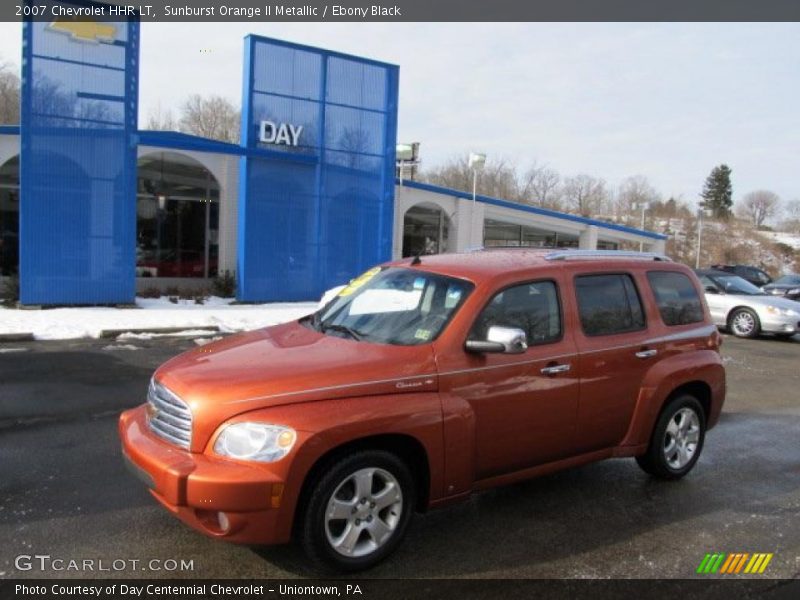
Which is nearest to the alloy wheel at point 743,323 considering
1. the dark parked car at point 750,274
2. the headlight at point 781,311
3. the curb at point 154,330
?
the headlight at point 781,311

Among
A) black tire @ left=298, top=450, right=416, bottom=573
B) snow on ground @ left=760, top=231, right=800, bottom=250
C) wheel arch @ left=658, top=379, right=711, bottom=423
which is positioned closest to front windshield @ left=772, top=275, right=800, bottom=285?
wheel arch @ left=658, top=379, right=711, bottom=423

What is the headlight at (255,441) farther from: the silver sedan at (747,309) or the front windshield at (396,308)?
the silver sedan at (747,309)

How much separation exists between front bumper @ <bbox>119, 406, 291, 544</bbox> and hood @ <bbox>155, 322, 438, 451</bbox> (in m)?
0.16

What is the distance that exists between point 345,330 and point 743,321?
1375 centimetres

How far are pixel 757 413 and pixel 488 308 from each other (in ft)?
17.1

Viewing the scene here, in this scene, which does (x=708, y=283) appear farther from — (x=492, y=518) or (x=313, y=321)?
(x=313, y=321)

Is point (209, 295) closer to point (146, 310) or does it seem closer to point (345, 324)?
point (146, 310)

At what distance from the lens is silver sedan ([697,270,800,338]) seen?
1478 cm

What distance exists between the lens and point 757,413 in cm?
776

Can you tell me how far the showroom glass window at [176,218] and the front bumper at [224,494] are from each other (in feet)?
55.2

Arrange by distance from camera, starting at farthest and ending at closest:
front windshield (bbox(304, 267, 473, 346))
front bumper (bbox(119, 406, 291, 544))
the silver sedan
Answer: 1. the silver sedan
2. front windshield (bbox(304, 267, 473, 346))
3. front bumper (bbox(119, 406, 291, 544))

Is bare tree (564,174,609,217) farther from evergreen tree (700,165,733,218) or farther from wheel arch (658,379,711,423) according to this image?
wheel arch (658,379,711,423)

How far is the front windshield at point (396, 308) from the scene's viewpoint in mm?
4102

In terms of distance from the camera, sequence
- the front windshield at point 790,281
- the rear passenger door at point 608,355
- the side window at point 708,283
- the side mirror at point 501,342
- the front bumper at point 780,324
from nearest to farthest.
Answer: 1. the side mirror at point 501,342
2. the rear passenger door at point 608,355
3. the front bumper at point 780,324
4. the side window at point 708,283
5. the front windshield at point 790,281
